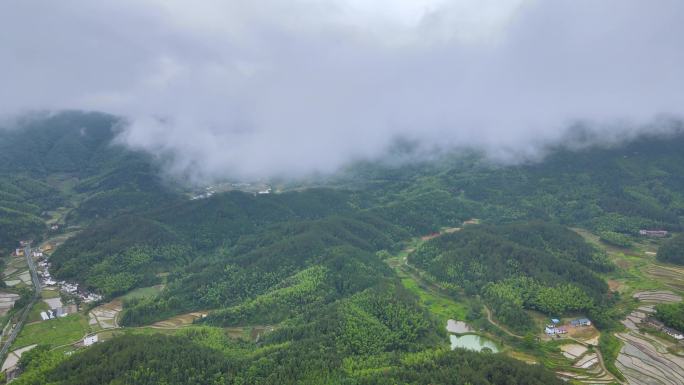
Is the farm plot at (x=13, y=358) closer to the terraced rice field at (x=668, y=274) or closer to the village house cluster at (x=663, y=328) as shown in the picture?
the village house cluster at (x=663, y=328)

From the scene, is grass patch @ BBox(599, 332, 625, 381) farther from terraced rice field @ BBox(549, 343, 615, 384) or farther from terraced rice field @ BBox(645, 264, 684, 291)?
terraced rice field @ BBox(645, 264, 684, 291)

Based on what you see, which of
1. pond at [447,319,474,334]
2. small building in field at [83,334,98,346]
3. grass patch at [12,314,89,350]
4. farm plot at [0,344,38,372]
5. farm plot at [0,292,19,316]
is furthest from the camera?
farm plot at [0,292,19,316]

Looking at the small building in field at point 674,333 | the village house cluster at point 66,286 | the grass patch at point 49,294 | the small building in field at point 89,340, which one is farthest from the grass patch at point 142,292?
the small building in field at point 674,333

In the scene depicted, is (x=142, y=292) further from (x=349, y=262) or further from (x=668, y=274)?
(x=668, y=274)

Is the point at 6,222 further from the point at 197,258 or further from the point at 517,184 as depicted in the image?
the point at 517,184

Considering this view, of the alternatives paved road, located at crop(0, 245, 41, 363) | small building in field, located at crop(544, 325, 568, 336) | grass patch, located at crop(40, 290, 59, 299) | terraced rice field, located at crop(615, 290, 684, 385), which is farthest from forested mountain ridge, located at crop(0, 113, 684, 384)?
grass patch, located at crop(40, 290, 59, 299)

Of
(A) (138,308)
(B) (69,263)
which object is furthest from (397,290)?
(B) (69,263)
